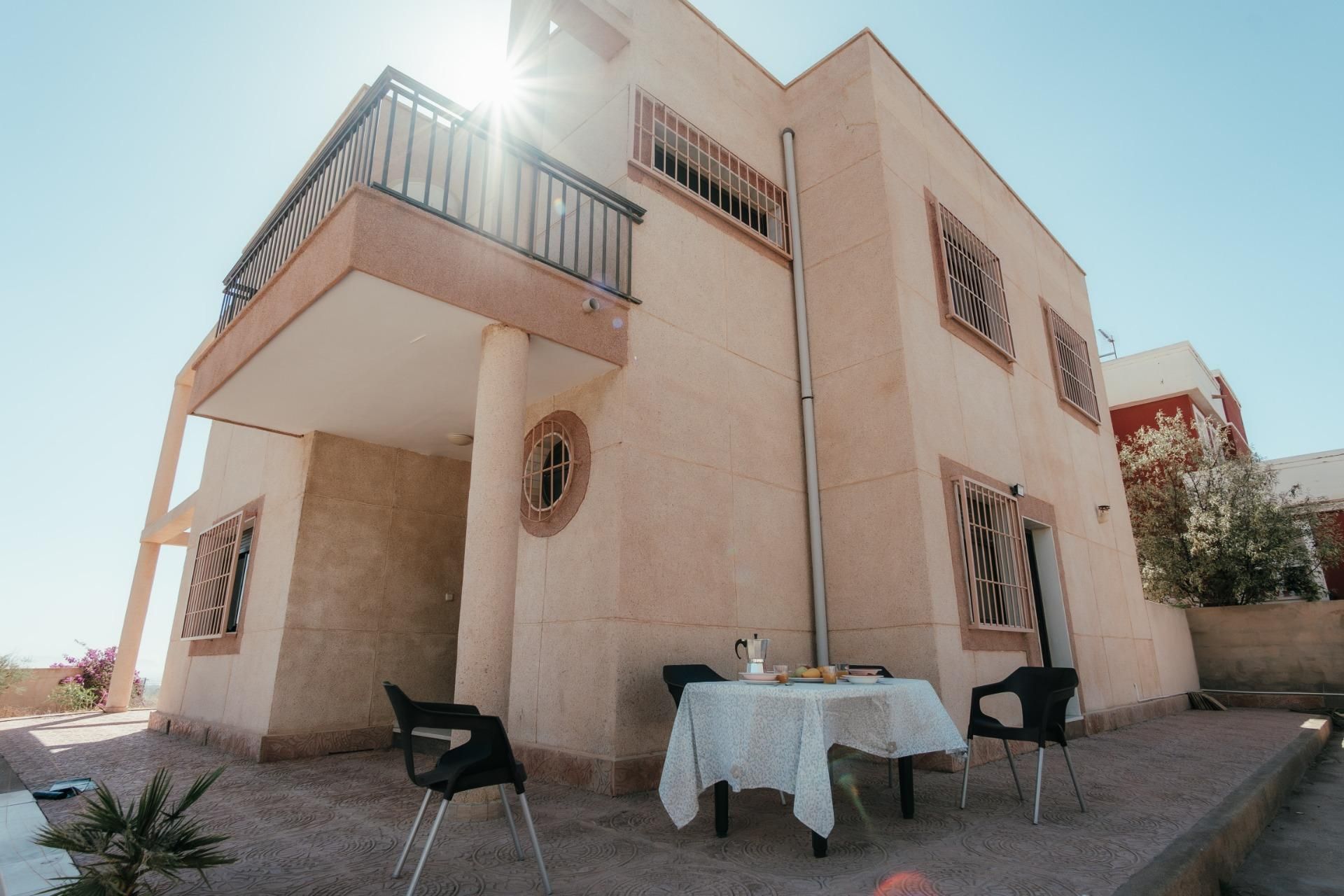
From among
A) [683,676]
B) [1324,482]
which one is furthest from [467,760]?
[1324,482]

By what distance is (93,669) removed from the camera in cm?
1222

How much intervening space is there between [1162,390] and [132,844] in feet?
59.1

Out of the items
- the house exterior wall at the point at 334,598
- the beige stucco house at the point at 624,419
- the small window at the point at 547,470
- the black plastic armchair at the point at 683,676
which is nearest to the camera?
the black plastic armchair at the point at 683,676

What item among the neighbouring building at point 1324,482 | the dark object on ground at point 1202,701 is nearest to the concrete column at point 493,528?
the dark object on ground at point 1202,701

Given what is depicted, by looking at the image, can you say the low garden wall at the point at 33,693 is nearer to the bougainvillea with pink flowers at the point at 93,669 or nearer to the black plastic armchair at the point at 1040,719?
the bougainvillea with pink flowers at the point at 93,669

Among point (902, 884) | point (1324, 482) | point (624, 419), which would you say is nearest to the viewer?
point (902, 884)

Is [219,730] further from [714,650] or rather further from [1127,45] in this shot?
[1127,45]

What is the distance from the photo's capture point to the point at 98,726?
26.8ft

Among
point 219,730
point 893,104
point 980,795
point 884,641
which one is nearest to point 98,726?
point 219,730

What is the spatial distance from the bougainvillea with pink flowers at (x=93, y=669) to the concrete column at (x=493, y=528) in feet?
41.4

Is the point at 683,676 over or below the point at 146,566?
below

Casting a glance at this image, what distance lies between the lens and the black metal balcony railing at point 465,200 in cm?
381

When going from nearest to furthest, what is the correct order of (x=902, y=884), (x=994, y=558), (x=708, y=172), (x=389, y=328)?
(x=902, y=884) → (x=389, y=328) → (x=994, y=558) → (x=708, y=172)

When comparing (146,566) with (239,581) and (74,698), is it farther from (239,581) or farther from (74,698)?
(239,581)
